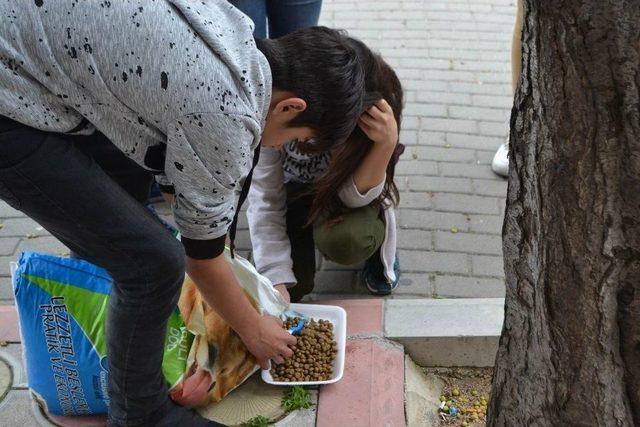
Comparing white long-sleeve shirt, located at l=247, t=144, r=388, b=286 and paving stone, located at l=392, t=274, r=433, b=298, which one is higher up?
white long-sleeve shirt, located at l=247, t=144, r=388, b=286

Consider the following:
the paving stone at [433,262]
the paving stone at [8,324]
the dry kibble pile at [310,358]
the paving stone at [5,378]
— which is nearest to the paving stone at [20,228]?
the paving stone at [8,324]

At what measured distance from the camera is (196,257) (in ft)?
5.97

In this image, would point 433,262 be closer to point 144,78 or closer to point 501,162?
point 501,162

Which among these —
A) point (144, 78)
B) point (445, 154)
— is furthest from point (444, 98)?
point (144, 78)

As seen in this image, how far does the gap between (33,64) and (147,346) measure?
0.76m

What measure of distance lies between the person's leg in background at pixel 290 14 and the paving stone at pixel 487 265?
3.82ft

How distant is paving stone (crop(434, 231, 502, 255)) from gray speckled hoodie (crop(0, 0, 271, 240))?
166cm

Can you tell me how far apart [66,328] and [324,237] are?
93 centimetres

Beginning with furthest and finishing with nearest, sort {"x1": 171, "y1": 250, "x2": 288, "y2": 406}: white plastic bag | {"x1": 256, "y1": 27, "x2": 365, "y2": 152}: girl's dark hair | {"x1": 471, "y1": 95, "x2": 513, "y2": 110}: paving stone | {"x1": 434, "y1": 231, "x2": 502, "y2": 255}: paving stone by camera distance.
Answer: {"x1": 471, "y1": 95, "x2": 513, "y2": 110}: paving stone < {"x1": 434, "y1": 231, "x2": 502, "y2": 255}: paving stone < {"x1": 171, "y1": 250, "x2": 288, "y2": 406}: white plastic bag < {"x1": 256, "y1": 27, "x2": 365, "y2": 152}: girl's dark hair

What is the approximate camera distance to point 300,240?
2.84 m

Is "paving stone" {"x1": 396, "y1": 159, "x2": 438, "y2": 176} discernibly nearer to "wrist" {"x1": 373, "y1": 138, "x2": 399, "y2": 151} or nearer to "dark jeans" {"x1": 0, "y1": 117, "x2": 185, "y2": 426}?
"wrist" {"x1": 373, "y1": 138, "x2": 399, "y2": 151}

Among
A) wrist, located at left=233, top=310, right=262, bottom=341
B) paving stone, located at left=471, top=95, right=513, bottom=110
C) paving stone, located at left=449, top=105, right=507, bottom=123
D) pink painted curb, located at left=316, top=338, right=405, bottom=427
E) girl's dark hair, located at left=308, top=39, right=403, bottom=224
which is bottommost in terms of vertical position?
paving stone, located at left=449, top=105, right=507, bottom=123

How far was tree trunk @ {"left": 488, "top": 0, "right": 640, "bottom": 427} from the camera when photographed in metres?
1.22

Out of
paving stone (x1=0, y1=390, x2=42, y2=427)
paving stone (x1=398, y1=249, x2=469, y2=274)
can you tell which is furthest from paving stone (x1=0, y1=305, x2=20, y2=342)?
paving stone (x1=398, y1=249, x2=469, y2=274)
